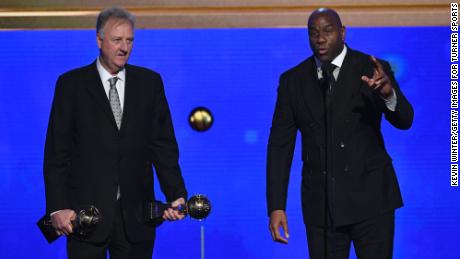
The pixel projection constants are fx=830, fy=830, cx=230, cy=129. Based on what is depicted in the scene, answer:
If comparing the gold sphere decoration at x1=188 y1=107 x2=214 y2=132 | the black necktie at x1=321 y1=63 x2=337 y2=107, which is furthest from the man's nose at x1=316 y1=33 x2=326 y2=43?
the gold sphere decoration at x1=188 y1=107 x2=214 y2=132

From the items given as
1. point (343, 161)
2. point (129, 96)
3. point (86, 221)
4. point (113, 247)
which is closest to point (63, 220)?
point (86, 221)

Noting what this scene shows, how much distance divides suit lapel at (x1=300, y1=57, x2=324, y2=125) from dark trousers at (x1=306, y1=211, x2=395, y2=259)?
449 millimetres

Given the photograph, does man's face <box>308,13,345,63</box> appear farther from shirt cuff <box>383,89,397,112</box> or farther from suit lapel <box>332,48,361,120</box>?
shirt cuff <box>383,89,397,112</box>

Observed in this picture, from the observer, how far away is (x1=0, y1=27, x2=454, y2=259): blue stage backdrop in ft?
15.2

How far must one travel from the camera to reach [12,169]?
15.4 ft

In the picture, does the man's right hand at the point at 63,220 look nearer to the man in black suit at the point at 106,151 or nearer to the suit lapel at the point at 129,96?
the man in black suit at the point at 106,151

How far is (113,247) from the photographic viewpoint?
3.30 meters

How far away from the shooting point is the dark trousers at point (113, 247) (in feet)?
10.6

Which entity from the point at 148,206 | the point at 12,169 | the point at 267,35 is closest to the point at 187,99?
the point at 267,35

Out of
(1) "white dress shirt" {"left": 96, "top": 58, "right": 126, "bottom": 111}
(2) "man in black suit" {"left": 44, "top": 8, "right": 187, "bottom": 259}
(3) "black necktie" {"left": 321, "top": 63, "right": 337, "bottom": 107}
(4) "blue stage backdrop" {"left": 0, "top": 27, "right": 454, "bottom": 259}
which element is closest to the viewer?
(3) "black necktie" {"left": 321, "top": 63, "right": 337, "bottom": 107}

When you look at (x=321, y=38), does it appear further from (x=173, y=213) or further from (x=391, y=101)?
(x=173, y=213)

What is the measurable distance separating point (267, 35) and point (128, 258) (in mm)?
1811

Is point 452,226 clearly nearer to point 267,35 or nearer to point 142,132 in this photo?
point 267,35

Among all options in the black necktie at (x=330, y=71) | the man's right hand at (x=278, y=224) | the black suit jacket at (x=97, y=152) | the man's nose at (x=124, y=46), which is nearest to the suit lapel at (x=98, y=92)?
the black suit jacket at (x=97, y=152)
